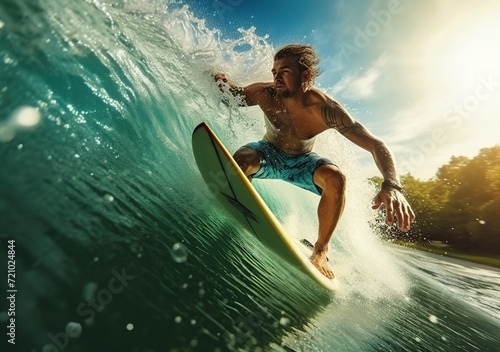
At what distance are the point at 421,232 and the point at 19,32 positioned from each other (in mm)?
31603

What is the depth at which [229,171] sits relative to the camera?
294 cm

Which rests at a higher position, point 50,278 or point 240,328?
point 240,328

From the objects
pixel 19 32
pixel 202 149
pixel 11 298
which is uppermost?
pixel 202 149

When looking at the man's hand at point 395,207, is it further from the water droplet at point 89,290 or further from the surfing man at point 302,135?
the water droplet at point 89,290

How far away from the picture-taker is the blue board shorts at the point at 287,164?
3.84 meters

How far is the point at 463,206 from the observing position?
24734 mm

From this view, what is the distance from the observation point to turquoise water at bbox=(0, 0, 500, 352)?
4.69 feet

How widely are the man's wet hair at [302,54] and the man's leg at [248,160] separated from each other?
1.08 meters

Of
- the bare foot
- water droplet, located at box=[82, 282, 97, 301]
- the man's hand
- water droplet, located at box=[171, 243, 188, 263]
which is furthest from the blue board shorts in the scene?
water droplet, located at box=[82, 282, 97, 301]

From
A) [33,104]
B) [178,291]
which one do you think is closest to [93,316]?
[178,291]

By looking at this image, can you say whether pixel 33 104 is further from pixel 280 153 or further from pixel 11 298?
pixel 280 153

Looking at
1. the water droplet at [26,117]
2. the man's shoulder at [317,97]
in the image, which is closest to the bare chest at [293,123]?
the man's shoulder at [317,97]

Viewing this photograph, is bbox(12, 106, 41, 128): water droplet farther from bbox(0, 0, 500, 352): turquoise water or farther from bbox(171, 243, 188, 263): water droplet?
bbox(171, 243, 188, 263): water droplet

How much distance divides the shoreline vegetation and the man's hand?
19151 millimetres
